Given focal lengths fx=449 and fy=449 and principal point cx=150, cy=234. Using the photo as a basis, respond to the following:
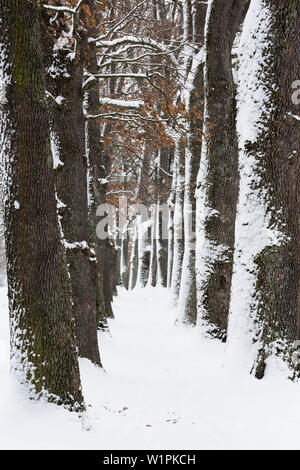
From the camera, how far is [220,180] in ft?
29.6

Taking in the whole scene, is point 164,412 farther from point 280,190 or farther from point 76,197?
point 76,197

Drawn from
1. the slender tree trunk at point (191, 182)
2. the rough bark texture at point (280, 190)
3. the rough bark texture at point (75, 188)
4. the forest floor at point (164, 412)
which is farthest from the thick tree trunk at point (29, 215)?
the slender tree trunk at point (191, 182)

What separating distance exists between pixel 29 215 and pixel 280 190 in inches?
122

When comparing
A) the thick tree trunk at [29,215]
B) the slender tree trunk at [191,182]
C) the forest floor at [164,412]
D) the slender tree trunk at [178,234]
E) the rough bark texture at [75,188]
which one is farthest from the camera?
the slender tree trunk at [178,234]

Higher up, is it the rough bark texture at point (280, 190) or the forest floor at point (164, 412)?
the rough bark texture at point (280, 190)

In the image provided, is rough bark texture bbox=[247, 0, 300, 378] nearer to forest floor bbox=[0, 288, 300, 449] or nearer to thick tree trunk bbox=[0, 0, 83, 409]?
forest floor bbox=[0, 288, 300, 449]

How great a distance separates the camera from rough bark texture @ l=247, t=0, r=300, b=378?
556cm

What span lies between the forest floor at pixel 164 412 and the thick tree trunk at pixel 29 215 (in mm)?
356

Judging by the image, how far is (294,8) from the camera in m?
5.58

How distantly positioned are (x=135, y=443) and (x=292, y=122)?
417cm

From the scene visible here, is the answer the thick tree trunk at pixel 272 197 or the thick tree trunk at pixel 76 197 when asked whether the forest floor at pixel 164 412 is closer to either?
the thick tree trunk at pixel 272 197

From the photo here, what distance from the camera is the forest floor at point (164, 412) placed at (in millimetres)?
4195

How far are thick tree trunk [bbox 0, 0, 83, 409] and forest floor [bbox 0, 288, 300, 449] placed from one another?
1.17 ft
